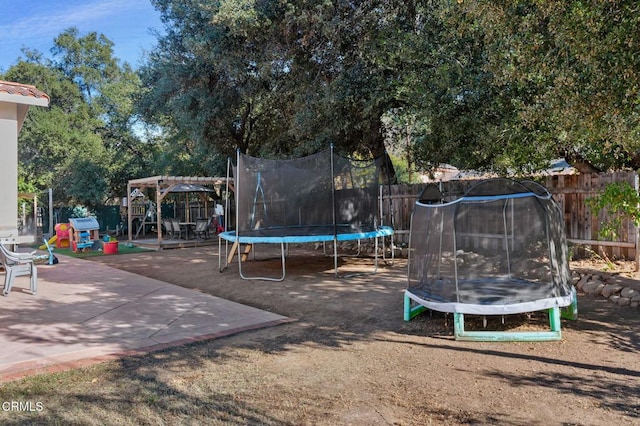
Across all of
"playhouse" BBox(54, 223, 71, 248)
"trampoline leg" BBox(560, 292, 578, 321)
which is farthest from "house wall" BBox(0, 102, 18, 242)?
"playhouse" BBox(54, 223, 71, 248)

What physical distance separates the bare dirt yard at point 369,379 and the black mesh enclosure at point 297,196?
3.77 meters

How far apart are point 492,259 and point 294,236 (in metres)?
3.87

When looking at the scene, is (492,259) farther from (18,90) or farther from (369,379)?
(18,90)

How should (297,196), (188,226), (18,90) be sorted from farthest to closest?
(188,226), (297,196), (18,90)

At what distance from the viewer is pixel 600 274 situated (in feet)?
23.4

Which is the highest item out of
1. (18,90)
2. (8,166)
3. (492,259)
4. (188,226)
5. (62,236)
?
(18,90)

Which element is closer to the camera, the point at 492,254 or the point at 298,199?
the point at 492,254

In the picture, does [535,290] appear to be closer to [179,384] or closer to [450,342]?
[450,342]

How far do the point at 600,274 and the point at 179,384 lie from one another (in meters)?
6.38

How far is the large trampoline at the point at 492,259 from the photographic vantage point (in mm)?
4988

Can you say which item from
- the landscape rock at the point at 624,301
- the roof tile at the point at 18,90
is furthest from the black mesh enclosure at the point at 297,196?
the landscape rock at the point at 624,301

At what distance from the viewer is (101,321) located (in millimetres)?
5887

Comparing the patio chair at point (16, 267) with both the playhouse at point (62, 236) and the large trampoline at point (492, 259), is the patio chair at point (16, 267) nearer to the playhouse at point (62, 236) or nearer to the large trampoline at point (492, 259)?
the large trampoline at point (492, 259)

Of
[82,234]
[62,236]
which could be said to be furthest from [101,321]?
[62,236]
